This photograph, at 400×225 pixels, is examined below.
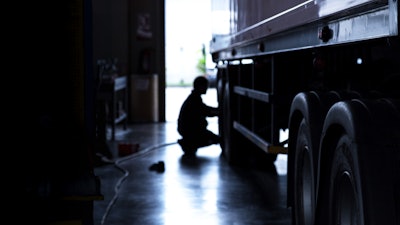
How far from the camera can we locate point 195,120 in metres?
11.7

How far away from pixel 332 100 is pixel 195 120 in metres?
7.23

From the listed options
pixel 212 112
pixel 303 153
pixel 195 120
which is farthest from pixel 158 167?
pixel 303 153

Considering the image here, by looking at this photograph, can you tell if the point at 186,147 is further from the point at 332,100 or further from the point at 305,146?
the point at 332,100

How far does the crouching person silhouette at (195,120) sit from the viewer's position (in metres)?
11.5

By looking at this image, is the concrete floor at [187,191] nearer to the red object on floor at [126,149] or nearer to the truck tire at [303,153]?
the red object on floor at [126,149]

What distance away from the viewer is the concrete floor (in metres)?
7.13

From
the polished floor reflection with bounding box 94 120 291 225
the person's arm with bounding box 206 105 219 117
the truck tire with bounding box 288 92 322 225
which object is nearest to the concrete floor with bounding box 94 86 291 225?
the polished floor reflection with bounding box 94 120 291 225

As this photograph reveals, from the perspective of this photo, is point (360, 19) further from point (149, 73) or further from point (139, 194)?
point (149, 73)

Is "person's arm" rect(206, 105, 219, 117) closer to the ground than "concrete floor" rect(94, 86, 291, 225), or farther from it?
farther from it

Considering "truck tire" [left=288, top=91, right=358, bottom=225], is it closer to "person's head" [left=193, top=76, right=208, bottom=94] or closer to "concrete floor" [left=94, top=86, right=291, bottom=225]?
"concrete floor" [left=94, top=86, right=291, bottom=225]

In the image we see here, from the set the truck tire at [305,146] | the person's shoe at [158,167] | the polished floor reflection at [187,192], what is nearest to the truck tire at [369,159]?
the truck tire at [305,146]

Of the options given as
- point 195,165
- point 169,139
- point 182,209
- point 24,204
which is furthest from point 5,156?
point 169,139

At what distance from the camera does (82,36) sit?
4.52m

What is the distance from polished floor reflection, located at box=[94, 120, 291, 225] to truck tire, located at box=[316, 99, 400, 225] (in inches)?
131
